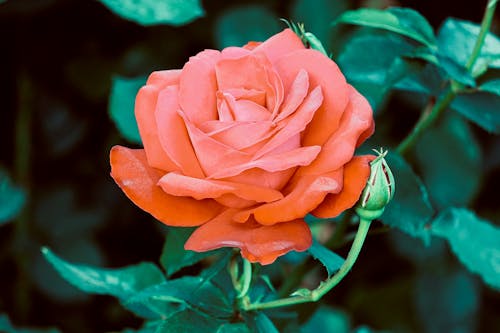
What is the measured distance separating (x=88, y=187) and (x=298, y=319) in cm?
72

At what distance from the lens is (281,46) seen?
2.07ft

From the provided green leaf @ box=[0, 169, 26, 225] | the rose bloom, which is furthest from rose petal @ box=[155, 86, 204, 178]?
green leaf @ box=[0, 169, 26, 225]

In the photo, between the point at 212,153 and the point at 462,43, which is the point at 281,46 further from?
the point at 462,43

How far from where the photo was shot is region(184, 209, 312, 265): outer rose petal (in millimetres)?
542

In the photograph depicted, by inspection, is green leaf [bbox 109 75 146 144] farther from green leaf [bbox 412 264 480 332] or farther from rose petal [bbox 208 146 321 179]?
green leaf [bbox 412 264 480 332]

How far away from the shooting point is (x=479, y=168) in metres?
1.37

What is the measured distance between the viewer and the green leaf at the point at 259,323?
2.18 feet

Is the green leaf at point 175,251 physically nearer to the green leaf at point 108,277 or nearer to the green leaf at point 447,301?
the green leaf at point 108,277

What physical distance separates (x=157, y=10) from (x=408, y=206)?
33cm

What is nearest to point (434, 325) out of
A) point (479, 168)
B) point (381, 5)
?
point (479, 168)

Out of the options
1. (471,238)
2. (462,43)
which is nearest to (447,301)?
(471,238)

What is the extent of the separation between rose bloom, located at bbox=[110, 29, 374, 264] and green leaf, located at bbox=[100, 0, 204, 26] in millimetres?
204

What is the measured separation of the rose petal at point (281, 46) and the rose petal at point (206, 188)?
0.13 metres

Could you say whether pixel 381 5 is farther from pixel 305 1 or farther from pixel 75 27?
pixel 75 27
